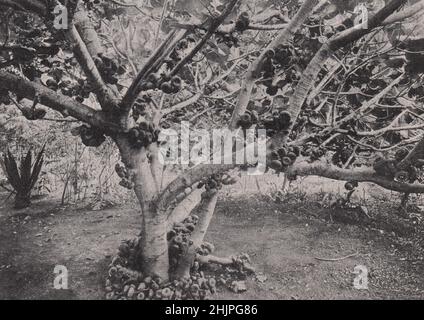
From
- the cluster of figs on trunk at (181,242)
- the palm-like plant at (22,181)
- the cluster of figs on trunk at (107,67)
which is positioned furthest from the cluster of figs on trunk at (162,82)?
the palm-like plant at (22,181)

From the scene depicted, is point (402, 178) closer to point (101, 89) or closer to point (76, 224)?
point (101, 89)

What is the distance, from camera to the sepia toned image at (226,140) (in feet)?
9.57

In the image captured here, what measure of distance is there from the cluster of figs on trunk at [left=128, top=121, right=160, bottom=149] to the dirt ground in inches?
50.8

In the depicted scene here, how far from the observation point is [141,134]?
126 inches

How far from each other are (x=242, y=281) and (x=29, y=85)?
238 centimetres

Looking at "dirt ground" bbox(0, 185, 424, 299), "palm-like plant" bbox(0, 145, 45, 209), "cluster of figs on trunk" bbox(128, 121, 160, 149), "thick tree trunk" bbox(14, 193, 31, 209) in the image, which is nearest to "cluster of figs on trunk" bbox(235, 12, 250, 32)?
"cluster of figs on trunk" bbox(128, 121, 160, 149)

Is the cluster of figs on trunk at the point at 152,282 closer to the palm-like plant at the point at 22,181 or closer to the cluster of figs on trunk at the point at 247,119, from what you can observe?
the cluster of figs on trunk at the point at 247,119

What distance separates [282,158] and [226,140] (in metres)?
0.45

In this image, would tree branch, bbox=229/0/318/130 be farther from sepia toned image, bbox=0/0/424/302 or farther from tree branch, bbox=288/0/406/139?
tree branch, bbox=288/0/406/139

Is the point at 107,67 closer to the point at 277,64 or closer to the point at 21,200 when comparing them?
the point at 277,64

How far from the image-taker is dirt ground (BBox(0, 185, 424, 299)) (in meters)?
3.75

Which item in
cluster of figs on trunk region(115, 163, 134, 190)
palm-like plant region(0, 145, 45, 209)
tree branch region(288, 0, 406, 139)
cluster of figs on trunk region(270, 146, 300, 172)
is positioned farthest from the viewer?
palm-like plant region(0, 145, 45, 209)

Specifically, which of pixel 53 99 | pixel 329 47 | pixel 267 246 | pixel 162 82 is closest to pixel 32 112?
pixel 53 99

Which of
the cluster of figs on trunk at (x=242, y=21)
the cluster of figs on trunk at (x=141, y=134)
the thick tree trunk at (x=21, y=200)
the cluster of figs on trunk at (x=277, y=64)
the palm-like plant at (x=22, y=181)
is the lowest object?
the thick tree trunk at (x=21, y=200)
